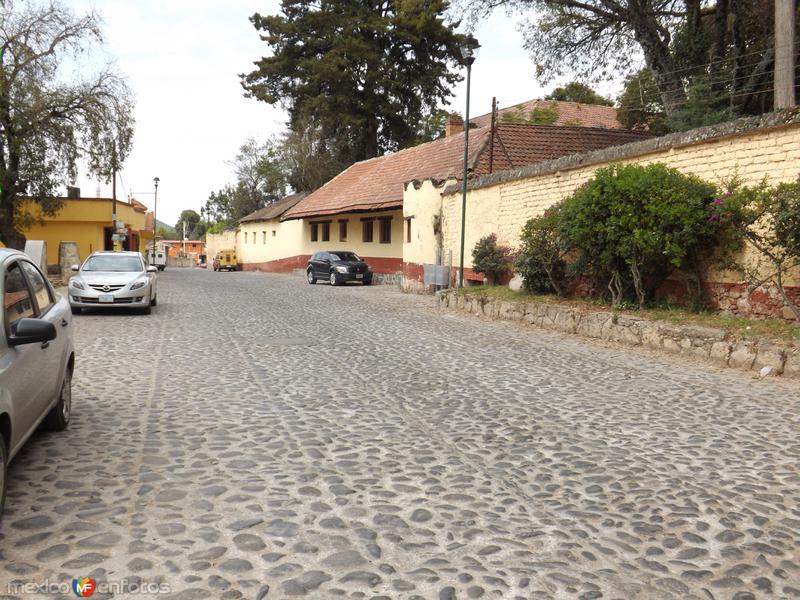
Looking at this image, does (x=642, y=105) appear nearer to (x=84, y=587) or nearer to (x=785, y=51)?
(x=785, y=51)

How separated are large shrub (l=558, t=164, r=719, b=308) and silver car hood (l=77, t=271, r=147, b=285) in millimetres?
9698

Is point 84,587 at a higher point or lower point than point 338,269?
lower

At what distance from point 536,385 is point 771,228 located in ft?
14.6

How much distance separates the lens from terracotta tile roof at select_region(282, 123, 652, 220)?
23766mm

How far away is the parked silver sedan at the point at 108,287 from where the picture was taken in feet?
49.3

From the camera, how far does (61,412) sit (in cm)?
543

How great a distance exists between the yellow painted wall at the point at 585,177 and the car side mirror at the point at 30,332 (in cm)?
988

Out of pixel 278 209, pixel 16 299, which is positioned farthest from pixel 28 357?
pixel 278 209

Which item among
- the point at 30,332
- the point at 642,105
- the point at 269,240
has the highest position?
the point at 642,105

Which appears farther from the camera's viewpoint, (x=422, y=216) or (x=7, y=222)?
(x=7, y=222)

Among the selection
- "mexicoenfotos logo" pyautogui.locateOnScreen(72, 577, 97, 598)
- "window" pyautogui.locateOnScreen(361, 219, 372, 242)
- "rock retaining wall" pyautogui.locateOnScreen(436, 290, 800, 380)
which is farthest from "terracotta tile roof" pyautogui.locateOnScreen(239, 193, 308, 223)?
"mexicoenfotos logo" pyautogui.locateOnScreen(72, 577, 97, 598)

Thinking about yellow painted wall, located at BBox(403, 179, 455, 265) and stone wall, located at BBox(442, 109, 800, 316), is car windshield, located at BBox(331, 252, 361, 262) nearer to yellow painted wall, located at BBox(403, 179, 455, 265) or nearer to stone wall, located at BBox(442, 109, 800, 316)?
yellow painted wall, located at BBox(403, 179, 455, 265)

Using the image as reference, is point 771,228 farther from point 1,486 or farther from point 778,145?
point 1,486

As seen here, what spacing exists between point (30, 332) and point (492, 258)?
1544 cm
